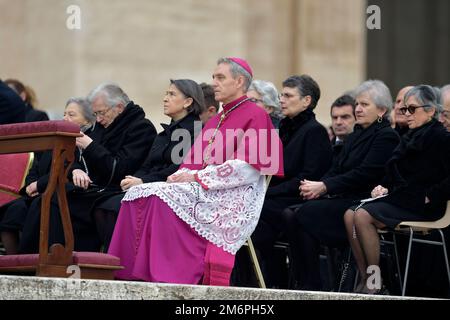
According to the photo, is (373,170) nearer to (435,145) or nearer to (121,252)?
(435,145)

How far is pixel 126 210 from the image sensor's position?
905cm

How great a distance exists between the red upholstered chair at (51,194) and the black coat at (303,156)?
76.2 inches

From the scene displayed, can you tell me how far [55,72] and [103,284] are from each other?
22.9ft

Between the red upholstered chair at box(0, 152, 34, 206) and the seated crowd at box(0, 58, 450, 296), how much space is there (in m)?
0.07

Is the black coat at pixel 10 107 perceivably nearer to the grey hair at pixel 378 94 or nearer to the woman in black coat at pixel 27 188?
the woman in black coat at pixel 27 188

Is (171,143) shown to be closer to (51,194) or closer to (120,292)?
(51,194)

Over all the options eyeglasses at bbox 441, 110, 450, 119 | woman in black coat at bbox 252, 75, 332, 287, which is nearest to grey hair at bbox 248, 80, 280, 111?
woman in black coat at bbox 252, 75, 332, 287

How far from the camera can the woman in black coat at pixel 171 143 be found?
9711 mm

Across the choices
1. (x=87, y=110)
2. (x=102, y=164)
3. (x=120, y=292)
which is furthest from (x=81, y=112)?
(x=120, y=292)

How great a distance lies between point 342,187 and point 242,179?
0.84 meters

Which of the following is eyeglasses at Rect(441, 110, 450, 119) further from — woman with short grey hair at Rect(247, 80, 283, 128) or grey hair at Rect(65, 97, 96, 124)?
grey hair at Rect(65, 97, 96, 124)

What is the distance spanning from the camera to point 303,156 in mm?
9781

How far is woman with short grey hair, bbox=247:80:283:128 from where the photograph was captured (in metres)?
10.4
